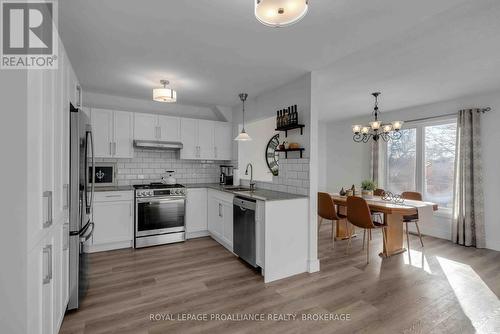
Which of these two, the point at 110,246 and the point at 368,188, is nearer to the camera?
the point at 110,246

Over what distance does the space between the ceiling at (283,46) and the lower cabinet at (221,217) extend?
68.4 inches

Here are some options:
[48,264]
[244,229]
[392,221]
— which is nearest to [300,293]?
[244,229]

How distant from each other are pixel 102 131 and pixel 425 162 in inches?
233

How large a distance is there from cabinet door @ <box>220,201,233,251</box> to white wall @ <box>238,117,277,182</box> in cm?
81

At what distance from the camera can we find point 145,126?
168 inches

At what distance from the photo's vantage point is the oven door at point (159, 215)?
151 inches

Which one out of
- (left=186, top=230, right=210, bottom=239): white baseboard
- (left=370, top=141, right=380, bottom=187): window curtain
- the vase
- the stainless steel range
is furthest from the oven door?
(left=370, top=141, right=380, bottom=187): window curtain

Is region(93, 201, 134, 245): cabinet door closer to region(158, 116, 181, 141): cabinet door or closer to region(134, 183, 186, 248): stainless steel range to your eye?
region(134, 183, 186, 248): stainless steel range

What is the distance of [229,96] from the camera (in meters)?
4.28

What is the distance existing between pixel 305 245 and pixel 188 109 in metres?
3.47

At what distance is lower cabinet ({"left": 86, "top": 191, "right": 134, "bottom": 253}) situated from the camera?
11.9 ft

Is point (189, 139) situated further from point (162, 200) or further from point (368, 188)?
point (368, 188)

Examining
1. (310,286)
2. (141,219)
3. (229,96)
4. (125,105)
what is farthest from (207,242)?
(125,105)

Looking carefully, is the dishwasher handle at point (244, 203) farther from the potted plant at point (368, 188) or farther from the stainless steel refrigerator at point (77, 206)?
the potted plant at point (368, 188)
